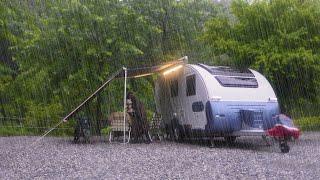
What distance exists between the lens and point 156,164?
9062 millimetres

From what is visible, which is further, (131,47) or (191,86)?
(131,47)

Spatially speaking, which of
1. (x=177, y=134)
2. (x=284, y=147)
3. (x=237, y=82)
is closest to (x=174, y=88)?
(x=177, y=134)

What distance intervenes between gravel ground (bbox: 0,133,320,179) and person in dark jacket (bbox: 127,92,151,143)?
2.16m

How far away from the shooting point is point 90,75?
59.4 feet

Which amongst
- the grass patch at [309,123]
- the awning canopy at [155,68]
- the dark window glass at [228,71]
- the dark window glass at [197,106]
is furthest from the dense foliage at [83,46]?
→ the grass patch at [309,123]

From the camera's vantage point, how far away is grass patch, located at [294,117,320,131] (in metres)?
20.0

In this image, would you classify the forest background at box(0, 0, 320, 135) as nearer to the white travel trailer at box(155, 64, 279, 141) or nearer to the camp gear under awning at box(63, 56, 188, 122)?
the white travel trailer at box(155, 64, 279, 141)

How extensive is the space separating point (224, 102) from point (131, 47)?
659 cm

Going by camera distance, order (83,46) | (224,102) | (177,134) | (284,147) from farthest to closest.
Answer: (83,46)
(177,134)
(224,102)
(284,147)

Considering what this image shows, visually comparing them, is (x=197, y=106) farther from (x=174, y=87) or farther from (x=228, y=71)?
(x=174, y=87)

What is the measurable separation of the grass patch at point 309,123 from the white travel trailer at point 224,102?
761 cm

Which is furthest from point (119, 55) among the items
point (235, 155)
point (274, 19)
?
point (235, 155)

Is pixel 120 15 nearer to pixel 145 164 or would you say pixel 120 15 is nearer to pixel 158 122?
pixel 158 122

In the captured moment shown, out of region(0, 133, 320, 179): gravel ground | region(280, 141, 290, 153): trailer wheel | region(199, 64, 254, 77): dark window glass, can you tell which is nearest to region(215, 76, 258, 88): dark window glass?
region(199, 64, 254, 77): dark window glass
